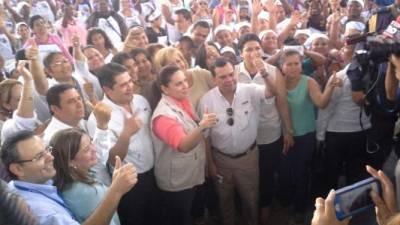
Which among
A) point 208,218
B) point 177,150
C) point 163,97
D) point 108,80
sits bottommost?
point 208,218

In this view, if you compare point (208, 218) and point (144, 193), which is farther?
point (208, 218)

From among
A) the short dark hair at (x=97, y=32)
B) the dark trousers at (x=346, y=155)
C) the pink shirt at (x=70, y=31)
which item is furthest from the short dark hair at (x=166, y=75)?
the pink shirt at (x=70, y=31)

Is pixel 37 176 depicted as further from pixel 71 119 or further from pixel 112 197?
pixel 71 119

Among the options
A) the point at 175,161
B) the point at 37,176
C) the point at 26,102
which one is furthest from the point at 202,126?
the point at 26,102

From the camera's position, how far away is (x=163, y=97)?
302 centimetres

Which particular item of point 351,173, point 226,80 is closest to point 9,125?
point 226,80

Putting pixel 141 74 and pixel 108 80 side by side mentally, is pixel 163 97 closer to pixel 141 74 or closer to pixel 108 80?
pixel 108 80

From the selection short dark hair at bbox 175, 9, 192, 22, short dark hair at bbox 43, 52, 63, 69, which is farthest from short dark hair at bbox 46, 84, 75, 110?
short dark hair at bbox 175, 9, 192, 22

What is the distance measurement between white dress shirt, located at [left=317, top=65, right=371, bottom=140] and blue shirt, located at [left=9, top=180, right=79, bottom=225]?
90.3 inches

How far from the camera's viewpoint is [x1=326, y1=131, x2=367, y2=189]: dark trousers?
3.36 meters

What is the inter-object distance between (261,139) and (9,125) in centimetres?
196

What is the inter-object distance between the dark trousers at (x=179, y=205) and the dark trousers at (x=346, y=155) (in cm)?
123

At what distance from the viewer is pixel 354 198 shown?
5.05ft

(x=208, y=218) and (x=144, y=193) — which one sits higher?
(x=144, y=193)
